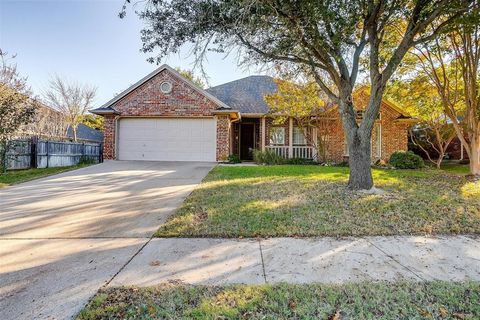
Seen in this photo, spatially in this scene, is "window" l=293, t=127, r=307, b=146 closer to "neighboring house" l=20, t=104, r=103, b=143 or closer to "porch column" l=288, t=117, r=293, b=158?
"porch column" l=288, t=117, r=293, b=158

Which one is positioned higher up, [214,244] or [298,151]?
[298,151]

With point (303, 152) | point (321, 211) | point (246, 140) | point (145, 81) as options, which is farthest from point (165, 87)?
point (321, 211)

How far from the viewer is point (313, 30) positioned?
6.78m

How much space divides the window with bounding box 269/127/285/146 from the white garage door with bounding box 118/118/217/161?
4263mm

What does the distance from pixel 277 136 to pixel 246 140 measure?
251 centimetres

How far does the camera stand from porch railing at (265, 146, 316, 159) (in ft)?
55.5

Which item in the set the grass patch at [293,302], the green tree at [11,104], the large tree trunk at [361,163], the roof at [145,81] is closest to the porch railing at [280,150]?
the roof at [145,81]

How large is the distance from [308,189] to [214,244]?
4315mm

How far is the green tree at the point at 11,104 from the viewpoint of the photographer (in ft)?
34.9

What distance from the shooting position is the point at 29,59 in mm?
16406

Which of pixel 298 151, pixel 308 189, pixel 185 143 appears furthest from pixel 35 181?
pixel 298 151

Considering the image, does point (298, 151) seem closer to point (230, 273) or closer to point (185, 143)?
point (185, 143)

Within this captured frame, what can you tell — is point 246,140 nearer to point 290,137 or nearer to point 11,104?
point 290,137

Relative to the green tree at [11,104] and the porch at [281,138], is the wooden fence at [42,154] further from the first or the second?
the porch at [281,138]
